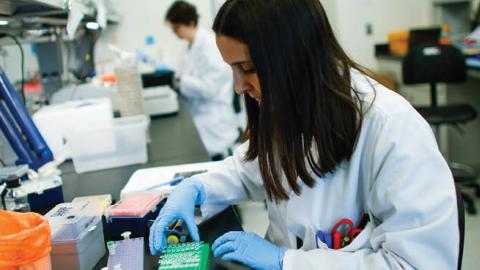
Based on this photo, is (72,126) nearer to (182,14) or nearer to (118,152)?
(118,152)

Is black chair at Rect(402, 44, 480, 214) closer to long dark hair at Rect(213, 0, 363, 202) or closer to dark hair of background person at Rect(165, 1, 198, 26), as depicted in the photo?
dark hair of background person at Rect(165, 1, 198, 26)

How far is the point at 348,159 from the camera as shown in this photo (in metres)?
0.86

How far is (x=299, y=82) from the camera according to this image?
81 centimetres

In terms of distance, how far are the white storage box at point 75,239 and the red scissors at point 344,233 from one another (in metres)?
0.50

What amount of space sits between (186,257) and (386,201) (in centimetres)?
39

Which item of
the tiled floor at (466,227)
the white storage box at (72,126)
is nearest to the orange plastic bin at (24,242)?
the white storage box at (72,126)

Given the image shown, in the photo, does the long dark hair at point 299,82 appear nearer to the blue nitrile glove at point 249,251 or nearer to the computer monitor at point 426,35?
the blue nitrile glove at point 249,251

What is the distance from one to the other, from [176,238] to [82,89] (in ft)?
5.36

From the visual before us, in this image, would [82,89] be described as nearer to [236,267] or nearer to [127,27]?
[236,267]

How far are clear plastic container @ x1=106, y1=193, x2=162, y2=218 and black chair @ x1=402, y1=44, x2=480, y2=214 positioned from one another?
2093mm

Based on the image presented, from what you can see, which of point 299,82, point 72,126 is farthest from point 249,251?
point 72,126

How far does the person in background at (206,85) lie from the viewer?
9.51 ft

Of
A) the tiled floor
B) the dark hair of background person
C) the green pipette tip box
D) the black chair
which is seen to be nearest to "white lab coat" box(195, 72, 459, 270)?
the green pipette tip box

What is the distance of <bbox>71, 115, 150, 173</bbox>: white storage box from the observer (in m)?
1.61
